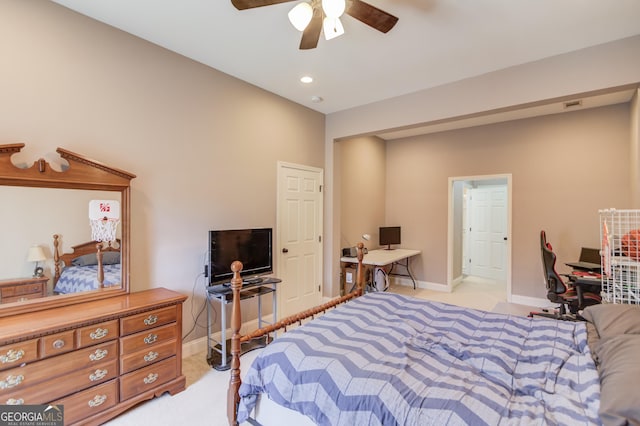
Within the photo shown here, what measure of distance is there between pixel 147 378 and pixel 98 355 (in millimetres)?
406

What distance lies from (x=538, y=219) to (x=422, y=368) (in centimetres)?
434

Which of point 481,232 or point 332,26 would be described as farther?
point 481,232

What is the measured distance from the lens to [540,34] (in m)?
2.50

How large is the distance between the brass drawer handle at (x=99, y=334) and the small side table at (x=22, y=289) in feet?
1.67

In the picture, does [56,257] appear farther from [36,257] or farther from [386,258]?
[386,258]

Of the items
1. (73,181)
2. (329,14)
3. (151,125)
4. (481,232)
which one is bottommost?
(481,232)

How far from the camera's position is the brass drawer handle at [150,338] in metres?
2.20

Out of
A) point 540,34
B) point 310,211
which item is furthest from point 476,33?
point 310,211

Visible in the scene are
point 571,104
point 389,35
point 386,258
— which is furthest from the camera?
point 386,258

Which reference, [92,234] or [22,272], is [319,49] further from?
[22,272]

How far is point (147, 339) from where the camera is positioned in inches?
86.7

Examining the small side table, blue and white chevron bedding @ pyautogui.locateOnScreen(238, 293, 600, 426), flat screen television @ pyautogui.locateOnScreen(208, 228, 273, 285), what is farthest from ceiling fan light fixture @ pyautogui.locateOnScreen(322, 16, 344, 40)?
the small side table

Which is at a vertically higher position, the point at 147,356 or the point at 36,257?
the point at 36,257

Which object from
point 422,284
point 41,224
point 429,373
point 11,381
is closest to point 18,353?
point 11,381
